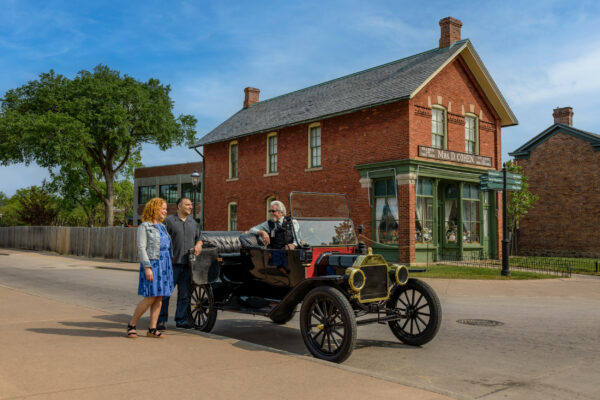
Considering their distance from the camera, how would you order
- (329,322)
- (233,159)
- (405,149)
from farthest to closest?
1. (233,159)
2. (405,149)
3. (329,322)

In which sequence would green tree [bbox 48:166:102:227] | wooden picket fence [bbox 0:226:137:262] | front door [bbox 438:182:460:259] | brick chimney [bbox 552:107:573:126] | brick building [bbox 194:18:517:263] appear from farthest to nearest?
green tree [bbox 48:166:102:227]
brick chimney [bbox 552:107:573:126]
wooden picket fence [bbox 0:226:137:262]
front door [bbox 438:182:460:259]
brick building [bbox 194:18:517:263]

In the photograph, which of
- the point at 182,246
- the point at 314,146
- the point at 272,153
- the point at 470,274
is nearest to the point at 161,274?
the point at 182,246

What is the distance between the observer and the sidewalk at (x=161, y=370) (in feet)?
14.3

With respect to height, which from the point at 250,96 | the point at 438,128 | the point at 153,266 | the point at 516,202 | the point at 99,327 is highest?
the point at 250,96

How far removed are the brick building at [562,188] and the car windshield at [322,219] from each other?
80.7 feet

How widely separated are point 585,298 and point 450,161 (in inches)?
392

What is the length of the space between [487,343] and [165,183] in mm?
58964

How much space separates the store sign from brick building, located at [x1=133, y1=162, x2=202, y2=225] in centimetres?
3796

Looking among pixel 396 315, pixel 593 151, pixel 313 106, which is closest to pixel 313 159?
pixel 313 106

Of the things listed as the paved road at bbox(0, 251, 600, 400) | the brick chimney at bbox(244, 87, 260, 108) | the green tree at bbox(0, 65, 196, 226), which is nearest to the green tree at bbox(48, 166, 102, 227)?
the green tree at bbox(0, 65, 196, 226)

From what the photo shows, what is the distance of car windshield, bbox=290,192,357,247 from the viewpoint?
23.3 ft

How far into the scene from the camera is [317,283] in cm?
619

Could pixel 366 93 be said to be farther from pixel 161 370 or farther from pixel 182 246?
pixel 161 370

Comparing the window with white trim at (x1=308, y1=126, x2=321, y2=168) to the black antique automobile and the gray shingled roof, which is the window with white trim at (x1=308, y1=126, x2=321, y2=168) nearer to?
the gray shingled roof
